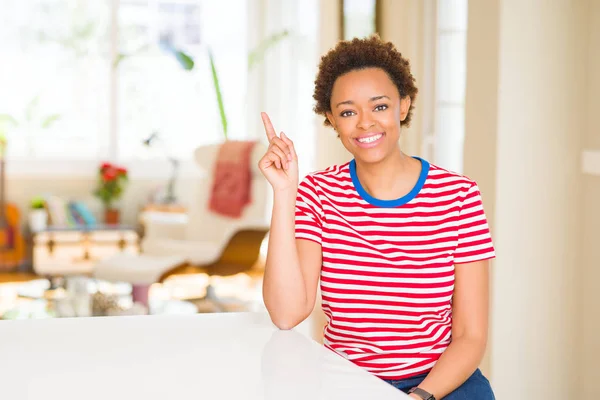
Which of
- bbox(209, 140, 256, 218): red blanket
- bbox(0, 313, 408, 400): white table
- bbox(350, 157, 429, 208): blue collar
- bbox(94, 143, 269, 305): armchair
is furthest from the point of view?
bbox(209, 140, 256, 218): red blanket

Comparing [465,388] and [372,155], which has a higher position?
[372,155]

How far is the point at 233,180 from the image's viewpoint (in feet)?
16.7

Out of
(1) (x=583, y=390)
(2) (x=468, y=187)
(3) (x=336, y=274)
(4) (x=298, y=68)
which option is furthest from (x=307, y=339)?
(4) (x=298, y=68)

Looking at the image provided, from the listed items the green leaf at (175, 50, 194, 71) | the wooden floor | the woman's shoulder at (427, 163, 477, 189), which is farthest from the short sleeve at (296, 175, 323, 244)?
the wooden floor

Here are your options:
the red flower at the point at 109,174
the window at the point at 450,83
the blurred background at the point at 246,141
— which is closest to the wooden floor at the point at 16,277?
the blurred background at the point at 246,141

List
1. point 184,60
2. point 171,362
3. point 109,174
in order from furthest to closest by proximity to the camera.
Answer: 1. point 109,174
2. point 184,60
3. point 171,362

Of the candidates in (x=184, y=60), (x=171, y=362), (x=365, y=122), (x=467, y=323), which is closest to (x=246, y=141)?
(x=184, y=60)

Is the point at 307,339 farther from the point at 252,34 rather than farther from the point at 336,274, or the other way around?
the point at 252,34

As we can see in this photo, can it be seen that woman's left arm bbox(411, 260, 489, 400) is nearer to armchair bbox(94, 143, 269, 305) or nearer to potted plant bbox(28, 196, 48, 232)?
armchair bbox(94, 143, 269, 305)

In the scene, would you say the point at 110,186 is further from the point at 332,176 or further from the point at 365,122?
the point at 365,122

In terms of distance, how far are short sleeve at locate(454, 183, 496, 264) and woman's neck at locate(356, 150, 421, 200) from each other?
0.12 m

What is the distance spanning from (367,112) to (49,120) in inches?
220

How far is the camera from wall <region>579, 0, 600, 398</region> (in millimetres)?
2754

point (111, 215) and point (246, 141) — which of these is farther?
point (111, 215)
